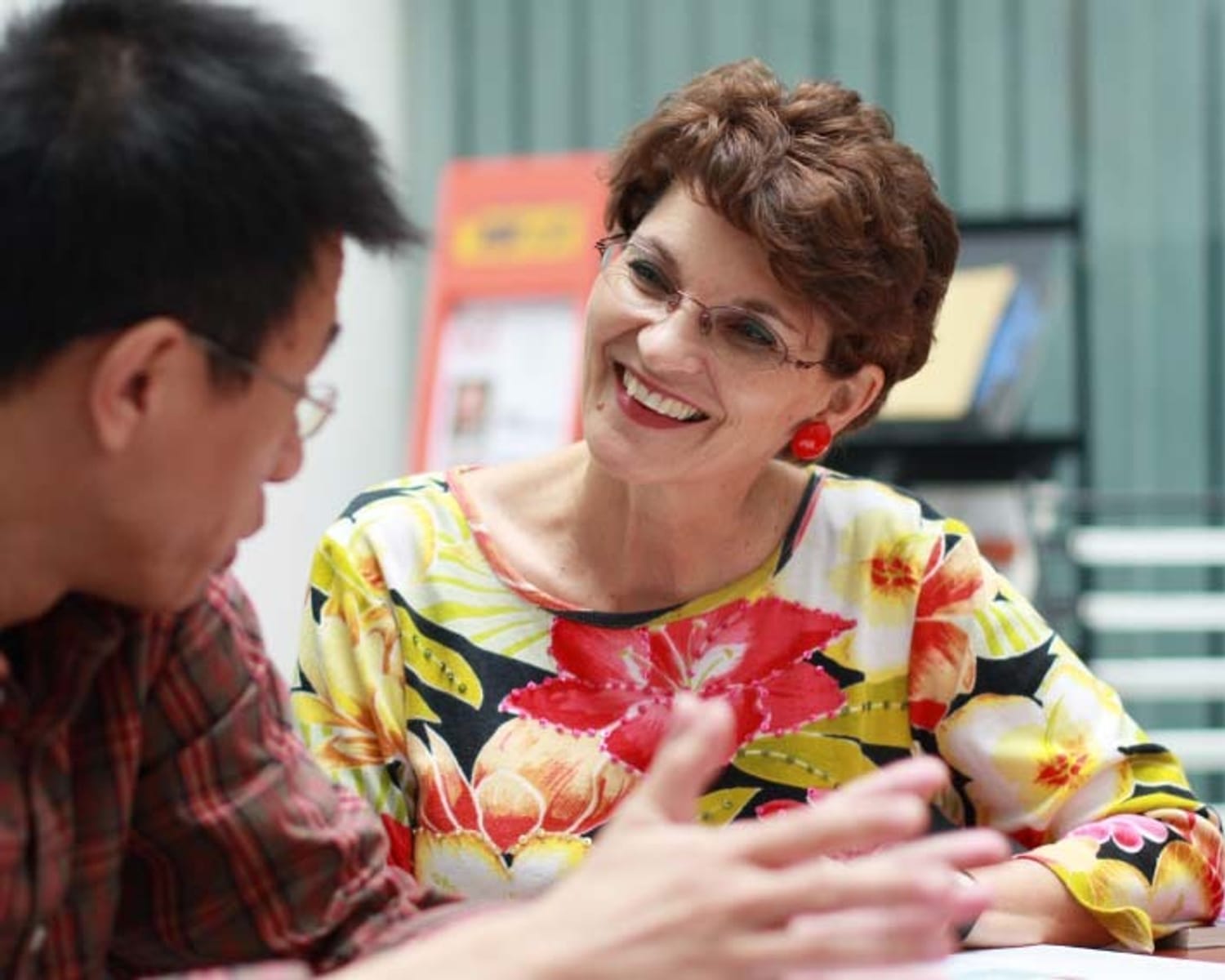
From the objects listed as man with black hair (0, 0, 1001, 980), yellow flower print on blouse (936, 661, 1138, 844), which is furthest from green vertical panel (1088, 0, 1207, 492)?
man with black hair (0, 0, 1001, 980)

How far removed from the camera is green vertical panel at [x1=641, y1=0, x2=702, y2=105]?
241 inches

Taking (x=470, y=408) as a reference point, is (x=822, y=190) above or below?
above

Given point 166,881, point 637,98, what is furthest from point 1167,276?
point 166,881

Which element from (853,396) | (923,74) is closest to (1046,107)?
(923,74)

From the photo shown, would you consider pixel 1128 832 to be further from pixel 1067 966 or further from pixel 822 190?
pixel 822 190

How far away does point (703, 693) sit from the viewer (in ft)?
5.68

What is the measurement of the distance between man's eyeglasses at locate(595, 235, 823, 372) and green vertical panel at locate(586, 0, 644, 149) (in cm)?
449

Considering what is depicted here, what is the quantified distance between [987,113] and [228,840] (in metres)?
5.10

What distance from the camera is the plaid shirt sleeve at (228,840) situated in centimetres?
118

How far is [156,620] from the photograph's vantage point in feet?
3.79

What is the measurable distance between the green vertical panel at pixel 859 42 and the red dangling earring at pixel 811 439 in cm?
432

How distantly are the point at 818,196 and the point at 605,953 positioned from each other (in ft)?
3.06

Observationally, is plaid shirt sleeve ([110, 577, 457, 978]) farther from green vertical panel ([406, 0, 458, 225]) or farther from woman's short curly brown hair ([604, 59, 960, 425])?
green vertical panel ([406, 0, 458, 225])

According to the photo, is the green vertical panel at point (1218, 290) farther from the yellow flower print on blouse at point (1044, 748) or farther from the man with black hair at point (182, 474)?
the man with black hair at point (182, 474)
